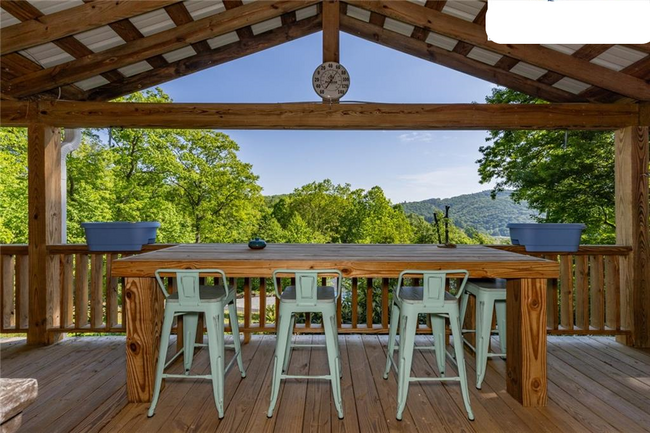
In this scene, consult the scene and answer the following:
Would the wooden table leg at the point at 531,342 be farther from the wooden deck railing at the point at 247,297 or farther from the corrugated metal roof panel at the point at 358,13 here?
the corrugated metal roof panel at the point at 358,13

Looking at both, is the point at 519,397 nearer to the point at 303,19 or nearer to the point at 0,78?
the point at 303,19

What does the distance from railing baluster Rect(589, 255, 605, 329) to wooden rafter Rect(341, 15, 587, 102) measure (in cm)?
156

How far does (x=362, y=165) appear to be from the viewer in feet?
38.3

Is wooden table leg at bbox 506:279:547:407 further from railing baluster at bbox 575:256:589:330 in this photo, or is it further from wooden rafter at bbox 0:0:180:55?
wooden rafter at bbox 0:0:180:55

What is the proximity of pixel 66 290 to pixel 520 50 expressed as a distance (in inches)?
178

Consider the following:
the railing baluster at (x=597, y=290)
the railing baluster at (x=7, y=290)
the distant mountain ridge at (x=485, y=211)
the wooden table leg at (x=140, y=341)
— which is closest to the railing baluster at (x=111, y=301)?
the railing baluster at (x=7, y=290)

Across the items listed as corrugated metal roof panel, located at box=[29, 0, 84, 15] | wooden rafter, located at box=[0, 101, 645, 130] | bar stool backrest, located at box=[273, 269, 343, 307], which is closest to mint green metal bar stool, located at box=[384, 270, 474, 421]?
bar stool backrest, located at box=[273, 269, 343, 307]

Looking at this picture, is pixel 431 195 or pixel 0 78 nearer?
pixel 0 78

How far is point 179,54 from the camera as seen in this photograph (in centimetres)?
345

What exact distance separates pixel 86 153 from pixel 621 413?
11.5 metres

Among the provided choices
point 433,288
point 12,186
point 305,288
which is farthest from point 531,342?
point 12,186

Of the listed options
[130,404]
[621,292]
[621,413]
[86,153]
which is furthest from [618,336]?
[86,153]

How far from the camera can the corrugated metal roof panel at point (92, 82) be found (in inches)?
132

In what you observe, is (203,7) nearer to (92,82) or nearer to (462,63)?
(92,82)
